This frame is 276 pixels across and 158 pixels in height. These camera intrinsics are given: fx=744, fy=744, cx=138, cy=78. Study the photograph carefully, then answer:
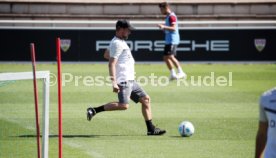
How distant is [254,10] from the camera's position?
34.3 meters

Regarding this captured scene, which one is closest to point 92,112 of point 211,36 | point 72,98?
point 72,98

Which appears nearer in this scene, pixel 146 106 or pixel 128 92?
pixel 128 92

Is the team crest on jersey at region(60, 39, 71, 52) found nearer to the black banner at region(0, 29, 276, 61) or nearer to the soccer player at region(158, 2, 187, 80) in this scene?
the black banner at region(0, 29, 276, 61)

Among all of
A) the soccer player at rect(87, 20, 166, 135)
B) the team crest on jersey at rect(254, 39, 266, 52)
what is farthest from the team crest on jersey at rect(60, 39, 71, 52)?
the soccer player at rect(87, 20, 166, 135)

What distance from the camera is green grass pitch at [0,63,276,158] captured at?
35.7 feet

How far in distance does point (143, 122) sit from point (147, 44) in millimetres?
13220

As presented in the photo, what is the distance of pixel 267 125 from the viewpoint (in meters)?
6.14

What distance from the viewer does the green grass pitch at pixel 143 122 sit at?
1087 centimetres

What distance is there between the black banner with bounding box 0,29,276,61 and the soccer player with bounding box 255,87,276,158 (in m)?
20.7

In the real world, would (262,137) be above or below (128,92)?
above

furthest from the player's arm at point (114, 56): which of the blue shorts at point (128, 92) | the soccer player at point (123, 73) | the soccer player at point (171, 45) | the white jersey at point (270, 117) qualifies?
the soccer player at point (171, 45)

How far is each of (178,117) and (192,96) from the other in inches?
148

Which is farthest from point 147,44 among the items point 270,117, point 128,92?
point 270,117

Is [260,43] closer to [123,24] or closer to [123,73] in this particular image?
[123,73]
